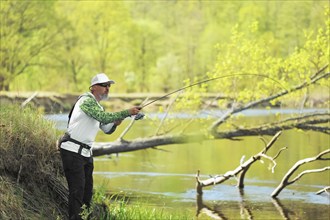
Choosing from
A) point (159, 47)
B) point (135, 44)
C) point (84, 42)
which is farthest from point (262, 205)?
point (159, 47)

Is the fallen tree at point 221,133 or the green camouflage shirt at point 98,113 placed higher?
the green camouflage shirt at point 98,113

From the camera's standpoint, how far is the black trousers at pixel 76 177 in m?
7.50

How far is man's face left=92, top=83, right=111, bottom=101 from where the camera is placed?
25.1 ft

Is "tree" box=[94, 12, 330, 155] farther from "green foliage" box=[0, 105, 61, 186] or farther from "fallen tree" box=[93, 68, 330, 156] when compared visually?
"green foliage" box=[0, 105, 61, 186]

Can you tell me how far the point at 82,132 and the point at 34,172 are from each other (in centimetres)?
117

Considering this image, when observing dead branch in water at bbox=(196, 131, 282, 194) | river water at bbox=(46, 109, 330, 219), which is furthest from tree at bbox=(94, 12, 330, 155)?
dead branch in water at bbox=(196, 131, 282, 194)

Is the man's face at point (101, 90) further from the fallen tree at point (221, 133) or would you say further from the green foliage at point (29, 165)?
the fallen tree at point (221, 133)

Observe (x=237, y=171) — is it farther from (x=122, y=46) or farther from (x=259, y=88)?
(x=122, y=46)

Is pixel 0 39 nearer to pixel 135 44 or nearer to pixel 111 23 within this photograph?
pixel 111 23

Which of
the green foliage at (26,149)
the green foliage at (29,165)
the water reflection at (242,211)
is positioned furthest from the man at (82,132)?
the water reflection at (242,211)

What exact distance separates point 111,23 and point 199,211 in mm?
46802

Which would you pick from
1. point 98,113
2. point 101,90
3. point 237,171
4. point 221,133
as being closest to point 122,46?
point 221,133

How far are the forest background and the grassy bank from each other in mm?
10457

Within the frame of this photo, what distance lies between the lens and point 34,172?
8344 millimetres
